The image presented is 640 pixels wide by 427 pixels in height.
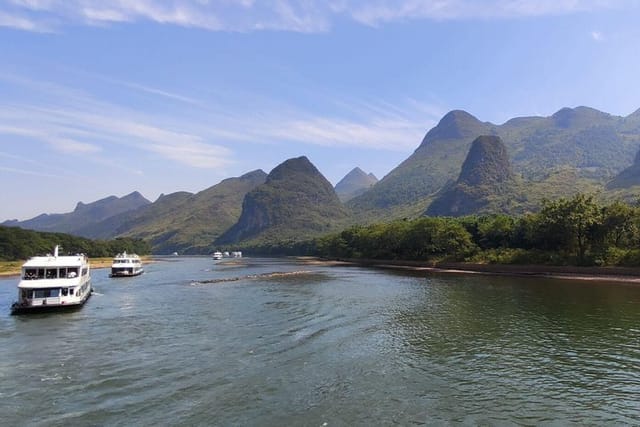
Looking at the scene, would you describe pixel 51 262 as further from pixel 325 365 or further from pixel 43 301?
pixel 325 365

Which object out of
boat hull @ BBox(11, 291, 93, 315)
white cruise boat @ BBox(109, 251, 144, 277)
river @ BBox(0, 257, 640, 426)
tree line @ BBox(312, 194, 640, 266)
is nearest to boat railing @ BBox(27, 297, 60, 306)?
boat hull @ BBox(11, 291, 93, 315)

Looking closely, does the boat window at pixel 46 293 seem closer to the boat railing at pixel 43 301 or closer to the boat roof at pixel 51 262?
the boat railing at pixel 43 301

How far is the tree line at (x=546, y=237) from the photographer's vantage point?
107750 millimetres

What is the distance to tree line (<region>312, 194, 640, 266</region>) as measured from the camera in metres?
108

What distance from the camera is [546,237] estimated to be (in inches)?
4845

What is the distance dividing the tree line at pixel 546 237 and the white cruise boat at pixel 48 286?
105 meters

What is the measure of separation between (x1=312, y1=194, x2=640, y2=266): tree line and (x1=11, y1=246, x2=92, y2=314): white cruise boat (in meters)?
105

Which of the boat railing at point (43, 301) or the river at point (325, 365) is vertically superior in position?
the boat railing at point (43, 301)

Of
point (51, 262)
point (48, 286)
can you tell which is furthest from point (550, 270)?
point (48, 286)

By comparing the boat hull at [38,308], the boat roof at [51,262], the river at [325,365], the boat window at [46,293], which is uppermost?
the boat roof at [51,262]

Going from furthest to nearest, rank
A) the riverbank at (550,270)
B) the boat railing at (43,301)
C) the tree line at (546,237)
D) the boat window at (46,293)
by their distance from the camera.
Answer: the tree line at (546,237)
the riverbank at (550,270)
the boat window at (46,293)
the boat railing at (43,301)

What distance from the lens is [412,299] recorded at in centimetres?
6781

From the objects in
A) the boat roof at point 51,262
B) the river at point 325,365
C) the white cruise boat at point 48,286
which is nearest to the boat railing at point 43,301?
the white cruise boat at point 48,286

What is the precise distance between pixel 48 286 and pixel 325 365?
137 feet
